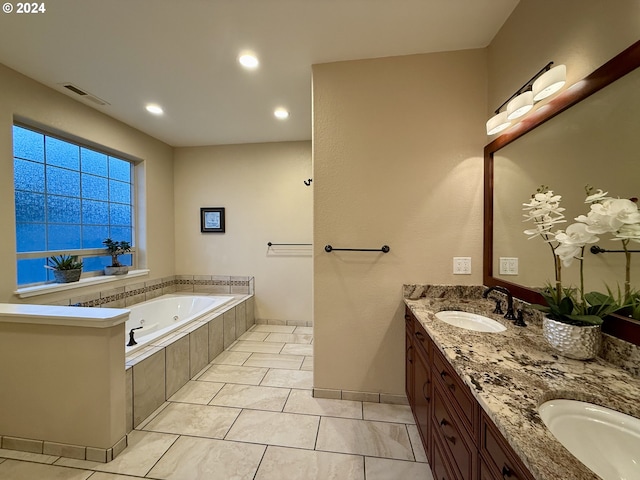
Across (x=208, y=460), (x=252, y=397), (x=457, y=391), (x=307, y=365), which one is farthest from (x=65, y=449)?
(x=457, y=391)

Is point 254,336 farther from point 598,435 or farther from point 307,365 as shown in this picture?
point 598,435

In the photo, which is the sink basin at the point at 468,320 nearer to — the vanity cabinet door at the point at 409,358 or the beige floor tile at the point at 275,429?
the vanity cabinet door at the point at 409,358

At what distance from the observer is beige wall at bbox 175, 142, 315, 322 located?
3.57 meters

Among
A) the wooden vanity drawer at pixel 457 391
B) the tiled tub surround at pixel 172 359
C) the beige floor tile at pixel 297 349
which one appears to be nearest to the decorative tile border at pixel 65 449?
the tiled tub surround at pixel 172 359

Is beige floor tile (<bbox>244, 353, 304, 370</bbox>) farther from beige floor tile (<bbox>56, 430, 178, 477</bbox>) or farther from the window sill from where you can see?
the window sill

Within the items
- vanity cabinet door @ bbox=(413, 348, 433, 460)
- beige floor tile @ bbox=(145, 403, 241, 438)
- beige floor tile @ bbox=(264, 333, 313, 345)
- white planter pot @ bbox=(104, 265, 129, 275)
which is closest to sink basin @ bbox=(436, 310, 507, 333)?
vanity cabinet door @ bbox=(413, 348, 433, 460)

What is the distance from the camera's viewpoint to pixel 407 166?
1886 millimetres

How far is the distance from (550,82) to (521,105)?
154 mm

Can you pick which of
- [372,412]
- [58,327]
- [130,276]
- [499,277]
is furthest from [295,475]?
[130,276]

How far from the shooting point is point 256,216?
12.0ft

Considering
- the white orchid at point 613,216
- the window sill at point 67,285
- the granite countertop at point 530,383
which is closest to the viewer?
the granite countertop at point 530,383

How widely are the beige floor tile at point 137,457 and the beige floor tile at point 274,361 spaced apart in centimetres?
97

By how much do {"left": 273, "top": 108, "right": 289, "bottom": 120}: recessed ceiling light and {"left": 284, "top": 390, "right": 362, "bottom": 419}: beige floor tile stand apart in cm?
271

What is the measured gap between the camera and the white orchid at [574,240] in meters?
0.90
